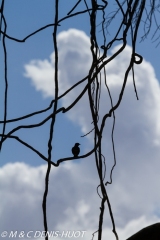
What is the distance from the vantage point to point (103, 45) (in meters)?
0.72

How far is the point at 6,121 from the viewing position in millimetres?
563

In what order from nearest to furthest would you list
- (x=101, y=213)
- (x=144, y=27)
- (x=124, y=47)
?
(x=101, y=213)
(x=124, y=47)
(x=144, y=27)

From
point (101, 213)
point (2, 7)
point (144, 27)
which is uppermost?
point (144, 27)

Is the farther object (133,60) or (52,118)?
(133,60)

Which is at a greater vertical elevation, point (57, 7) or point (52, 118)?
point (57, 7)

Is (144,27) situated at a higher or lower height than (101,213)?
higher

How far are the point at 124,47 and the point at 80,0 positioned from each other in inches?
5.8

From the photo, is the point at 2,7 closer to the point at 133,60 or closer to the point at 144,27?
the point at 133,60

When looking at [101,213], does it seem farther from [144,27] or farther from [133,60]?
[144,27]

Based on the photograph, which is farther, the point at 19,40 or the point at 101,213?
the point at 19,40

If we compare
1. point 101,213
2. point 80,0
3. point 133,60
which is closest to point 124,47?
point 133,60

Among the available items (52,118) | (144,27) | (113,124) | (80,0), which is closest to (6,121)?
(52,118)

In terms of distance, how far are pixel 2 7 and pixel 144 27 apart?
385mm

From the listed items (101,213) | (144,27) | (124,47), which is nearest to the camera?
(101,213)
